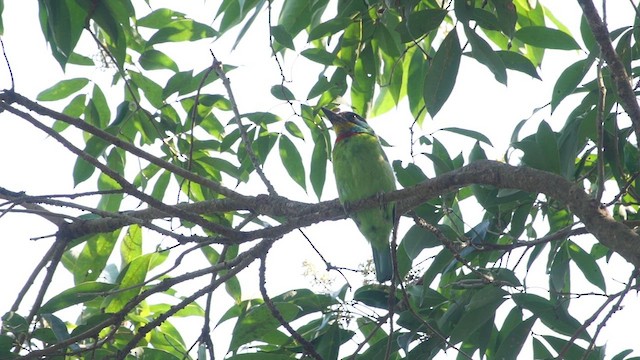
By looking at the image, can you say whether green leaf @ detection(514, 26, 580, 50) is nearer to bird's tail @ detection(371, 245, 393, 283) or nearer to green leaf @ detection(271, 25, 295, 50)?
green leaf @ detection(271, 25, 295, 50)

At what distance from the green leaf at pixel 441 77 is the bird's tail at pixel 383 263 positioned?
116cm

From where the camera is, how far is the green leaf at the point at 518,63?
2.93 m

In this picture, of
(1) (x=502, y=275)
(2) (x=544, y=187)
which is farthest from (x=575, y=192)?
(1) (x=502, y=275)

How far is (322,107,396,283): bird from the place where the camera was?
13.4 feet

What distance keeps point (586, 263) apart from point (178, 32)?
6.72ft

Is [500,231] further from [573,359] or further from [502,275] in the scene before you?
[573,359]

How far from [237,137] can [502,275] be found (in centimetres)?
142

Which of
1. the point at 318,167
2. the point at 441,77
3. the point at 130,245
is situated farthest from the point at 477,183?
the point at 130,245

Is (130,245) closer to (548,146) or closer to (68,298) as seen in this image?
(68,298)

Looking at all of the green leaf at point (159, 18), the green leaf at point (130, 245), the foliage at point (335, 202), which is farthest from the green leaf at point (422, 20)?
the green leaf at point (130, 245)

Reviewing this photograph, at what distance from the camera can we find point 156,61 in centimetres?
370

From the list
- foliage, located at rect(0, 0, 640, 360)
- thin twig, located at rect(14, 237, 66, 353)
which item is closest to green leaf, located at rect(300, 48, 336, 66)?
foliage, located at rect(0, 0, 640, 360)

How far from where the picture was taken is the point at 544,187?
240 cm

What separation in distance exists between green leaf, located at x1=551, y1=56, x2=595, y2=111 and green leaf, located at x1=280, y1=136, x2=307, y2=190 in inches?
54.7
